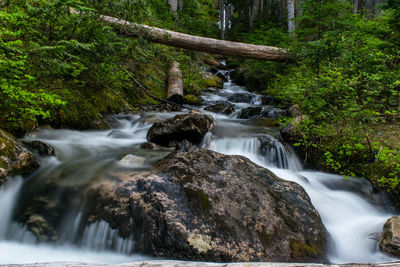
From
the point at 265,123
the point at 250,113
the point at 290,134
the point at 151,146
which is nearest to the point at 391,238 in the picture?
the point at 290,134

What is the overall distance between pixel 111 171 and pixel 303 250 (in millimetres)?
2867

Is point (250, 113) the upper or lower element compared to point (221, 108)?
lower

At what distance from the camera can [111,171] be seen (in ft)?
12.1

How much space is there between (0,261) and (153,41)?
7.99m

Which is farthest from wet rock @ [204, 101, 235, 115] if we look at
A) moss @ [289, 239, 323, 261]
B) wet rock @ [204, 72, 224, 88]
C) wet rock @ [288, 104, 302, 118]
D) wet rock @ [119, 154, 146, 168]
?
moss @ [289, 239, 323, 261]

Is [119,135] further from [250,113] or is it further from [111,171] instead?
[250,113]

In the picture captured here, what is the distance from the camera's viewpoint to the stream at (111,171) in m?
2.68

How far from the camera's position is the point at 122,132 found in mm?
6570

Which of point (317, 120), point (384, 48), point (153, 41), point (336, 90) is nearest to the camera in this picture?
point (336, 90)

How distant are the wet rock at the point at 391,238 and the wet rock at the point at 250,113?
6448mm

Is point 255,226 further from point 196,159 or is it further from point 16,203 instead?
point 16,203

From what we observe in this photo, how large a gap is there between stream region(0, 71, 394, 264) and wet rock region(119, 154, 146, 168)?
0.07 m

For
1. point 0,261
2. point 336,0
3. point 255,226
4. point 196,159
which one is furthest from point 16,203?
point 336,0

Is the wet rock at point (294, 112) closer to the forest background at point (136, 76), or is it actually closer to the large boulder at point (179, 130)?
the forest background at point (136, 76)
